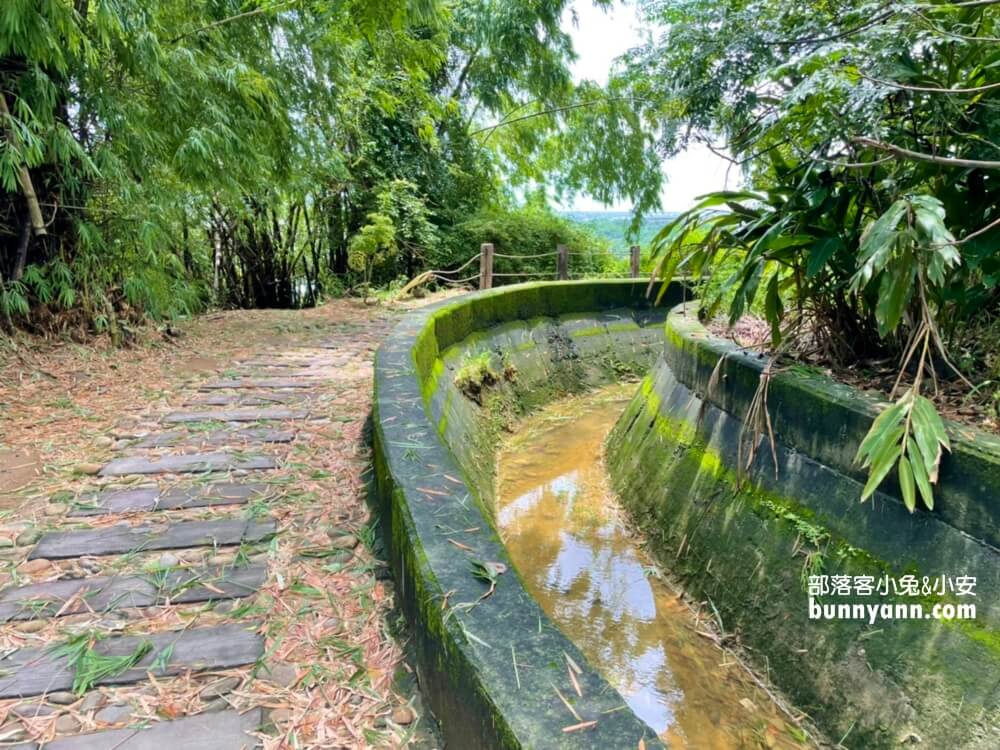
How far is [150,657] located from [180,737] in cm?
29

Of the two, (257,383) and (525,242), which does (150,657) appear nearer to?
(257,383)

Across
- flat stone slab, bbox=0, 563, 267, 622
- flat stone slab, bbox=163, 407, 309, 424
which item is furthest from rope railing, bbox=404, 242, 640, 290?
flat stone slab, bbox=0, 563, 267, 622

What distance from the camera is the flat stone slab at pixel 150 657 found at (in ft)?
4.50

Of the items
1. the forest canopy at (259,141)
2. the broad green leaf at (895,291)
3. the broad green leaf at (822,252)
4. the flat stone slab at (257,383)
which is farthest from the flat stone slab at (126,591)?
the forest canopy at (259,141)

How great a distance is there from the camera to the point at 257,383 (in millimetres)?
3955

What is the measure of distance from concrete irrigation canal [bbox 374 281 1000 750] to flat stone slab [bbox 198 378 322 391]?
0.76 m

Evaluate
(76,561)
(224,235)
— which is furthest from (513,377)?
(224,235)

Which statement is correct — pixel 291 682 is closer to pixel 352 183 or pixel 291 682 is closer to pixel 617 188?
pixel 352 183

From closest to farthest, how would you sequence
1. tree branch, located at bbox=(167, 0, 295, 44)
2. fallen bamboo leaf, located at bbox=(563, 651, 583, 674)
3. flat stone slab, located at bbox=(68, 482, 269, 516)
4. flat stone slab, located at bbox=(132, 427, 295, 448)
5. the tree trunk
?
fallen bamboo leaf, located at bbox=(563, 651, 583, 674) → flat stone slab, located at bbox=(68, 482, 269, 516) → flat stone slab, located at bbox=(132, 427, 295, 448) → the tree trunk → tree branch, located at bbox=(167, 0, 295, 44)

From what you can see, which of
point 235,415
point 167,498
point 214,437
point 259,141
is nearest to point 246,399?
point 235,415

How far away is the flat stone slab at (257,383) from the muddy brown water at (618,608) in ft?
4.77

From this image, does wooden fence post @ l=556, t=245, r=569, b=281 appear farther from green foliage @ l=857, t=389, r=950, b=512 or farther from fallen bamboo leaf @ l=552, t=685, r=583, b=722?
fallen bamboo leaf @ l=552, t=685, r=583, b=722

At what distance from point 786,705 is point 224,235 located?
9.50m

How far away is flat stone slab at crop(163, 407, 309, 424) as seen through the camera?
3195 millimetres
